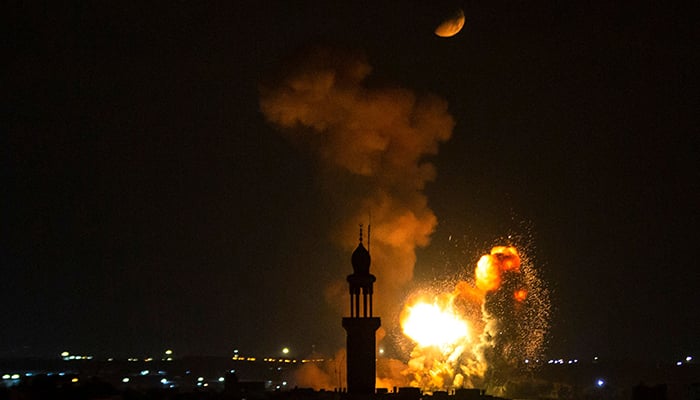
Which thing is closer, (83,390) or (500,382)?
(83,390)

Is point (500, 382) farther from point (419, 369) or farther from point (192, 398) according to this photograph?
point (192, 398)

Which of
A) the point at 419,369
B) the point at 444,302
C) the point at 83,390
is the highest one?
the point at 444,302

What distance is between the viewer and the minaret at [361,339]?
318 ft

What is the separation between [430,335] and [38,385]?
52146mm

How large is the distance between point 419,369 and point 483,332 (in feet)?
34.2

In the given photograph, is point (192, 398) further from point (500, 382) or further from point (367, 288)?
point (500, 382)

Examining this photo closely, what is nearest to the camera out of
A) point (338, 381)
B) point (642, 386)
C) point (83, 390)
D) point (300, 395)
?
point (83, 390)

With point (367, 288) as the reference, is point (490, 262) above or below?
above

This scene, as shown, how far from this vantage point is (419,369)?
127m

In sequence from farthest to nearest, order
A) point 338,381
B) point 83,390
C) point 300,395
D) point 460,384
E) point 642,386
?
point 338,381 < point 460,384 < point 300,395 < point 642,386 < point 83,390

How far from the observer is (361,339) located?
9750cm

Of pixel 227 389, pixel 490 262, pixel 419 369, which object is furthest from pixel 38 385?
pixel 490 262

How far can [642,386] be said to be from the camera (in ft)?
313

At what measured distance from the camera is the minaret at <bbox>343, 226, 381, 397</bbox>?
318ft
